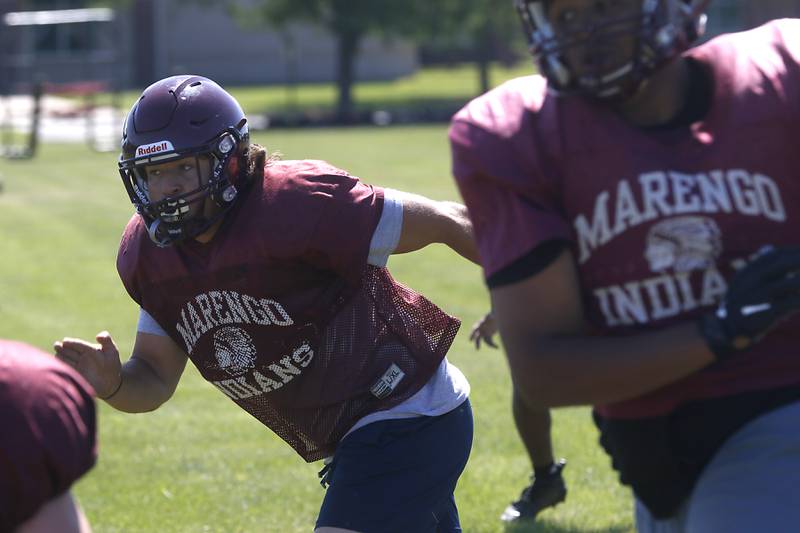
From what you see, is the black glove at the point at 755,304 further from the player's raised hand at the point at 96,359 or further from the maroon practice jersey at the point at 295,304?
the player's raised hand at the point at 96,359

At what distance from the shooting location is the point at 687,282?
8.54 feet

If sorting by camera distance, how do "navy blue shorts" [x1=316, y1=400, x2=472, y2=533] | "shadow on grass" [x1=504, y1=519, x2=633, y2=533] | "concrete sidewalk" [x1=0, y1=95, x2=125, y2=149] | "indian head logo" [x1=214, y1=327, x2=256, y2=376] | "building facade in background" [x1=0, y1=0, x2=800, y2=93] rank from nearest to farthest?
"navy blue shorts" [x1=316, y1=400, x2=472, y2=533], "indian head logo" [x1=214, y1=327, x2=256, y2=376], "shadow on grass" [x1=504, y1=519, x2=633, y2=533], "concrete sidewalk" [x1=0, y1=95, x2=125, y2=149], "building facade in background" [x1=0, y1=0, x2=800, y2=93]

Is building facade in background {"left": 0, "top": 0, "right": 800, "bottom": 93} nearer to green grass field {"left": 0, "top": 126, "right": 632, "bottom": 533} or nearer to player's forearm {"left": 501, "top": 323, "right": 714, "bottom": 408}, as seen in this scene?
green grass field {"left": 0, "top": 126, "right": 632, "bottom": 533}

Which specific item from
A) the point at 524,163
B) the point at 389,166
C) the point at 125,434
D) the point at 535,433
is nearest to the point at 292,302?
the point at 524,163

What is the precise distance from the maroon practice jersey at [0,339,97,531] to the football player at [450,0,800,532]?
0.85 meters

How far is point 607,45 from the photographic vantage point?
102 inches

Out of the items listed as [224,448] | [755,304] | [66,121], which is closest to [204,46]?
[66,121]

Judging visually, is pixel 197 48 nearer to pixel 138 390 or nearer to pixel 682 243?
pixel 138 390

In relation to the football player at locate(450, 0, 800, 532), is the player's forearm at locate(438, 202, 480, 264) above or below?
below

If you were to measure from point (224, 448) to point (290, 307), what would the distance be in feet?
11.8

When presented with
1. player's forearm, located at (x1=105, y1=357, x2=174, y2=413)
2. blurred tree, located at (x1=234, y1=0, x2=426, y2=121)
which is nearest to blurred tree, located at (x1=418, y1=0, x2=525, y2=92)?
blurred tree, located at (x1=234, y1=0, x2=426, y2=121)

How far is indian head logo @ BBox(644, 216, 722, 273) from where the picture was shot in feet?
8.43

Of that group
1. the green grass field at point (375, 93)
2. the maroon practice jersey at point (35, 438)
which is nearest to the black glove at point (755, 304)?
the maroon practice jersey at point (35, 438)

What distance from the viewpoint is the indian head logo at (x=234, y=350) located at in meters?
3.85
